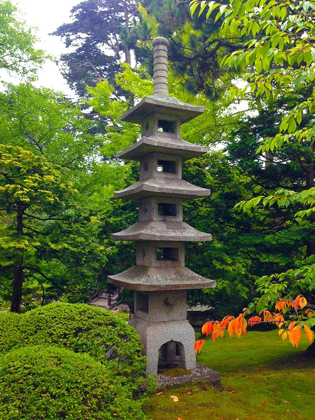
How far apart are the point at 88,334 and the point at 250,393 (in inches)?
168

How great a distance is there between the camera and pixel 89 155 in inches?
698

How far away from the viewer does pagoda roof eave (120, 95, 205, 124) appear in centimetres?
934

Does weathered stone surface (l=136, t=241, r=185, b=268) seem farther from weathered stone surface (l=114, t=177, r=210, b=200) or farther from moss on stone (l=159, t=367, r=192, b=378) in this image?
moss on stone (l=159, t=367, r=192, b=378)

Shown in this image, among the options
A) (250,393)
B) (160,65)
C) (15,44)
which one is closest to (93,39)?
(15,44)

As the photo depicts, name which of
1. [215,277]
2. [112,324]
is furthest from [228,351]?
[112,324]

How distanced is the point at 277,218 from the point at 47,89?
1232cm

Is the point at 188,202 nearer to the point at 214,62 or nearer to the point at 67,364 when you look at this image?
the point at 214,62

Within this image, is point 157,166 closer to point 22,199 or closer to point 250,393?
point 22,199

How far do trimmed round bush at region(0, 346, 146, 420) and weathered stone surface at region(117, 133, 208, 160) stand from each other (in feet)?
18.3

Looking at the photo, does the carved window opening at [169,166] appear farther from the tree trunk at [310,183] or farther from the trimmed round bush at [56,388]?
the trimmed round bush at [56,388]

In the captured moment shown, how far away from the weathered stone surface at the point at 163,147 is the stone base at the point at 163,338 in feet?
14.9

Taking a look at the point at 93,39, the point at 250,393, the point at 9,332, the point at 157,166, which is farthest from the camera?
the point at 93,39

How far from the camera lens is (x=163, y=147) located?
9.23m

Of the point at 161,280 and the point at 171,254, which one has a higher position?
the point at 171,254
